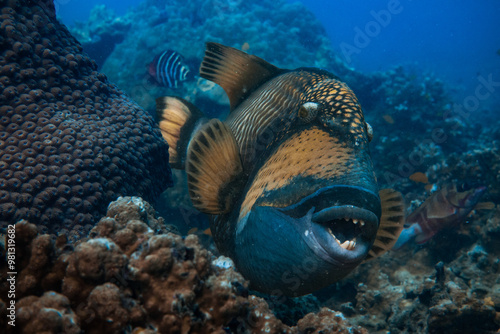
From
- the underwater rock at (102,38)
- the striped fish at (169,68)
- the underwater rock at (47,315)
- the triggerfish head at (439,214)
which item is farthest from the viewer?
the underwater rock at (102,38)

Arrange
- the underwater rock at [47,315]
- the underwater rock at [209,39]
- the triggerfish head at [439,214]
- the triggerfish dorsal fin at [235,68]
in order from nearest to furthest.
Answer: the underwater rock at [47,315] → the triggerfish dorsal fin at [235,68] → the triggerfish head at [439,214] → the underwater rock at [209,39]

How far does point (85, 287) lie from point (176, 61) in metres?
6.94

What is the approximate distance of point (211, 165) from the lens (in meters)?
2.12

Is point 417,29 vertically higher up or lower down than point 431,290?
higher up

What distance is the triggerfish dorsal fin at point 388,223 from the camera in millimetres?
1997

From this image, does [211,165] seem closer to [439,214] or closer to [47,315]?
[47,315]

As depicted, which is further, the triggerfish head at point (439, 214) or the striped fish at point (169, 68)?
the striped fish at point (169, 68)

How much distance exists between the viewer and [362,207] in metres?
1.25

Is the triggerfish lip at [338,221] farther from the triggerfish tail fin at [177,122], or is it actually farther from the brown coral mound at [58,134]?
the triggerfish tail fin at [177,122]

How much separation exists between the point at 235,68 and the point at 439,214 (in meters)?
4.39

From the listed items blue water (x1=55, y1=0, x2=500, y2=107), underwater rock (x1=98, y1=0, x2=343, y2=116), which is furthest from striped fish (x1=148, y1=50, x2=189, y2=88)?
blue water (x1=55, y1=0, x2=500, y2=107)

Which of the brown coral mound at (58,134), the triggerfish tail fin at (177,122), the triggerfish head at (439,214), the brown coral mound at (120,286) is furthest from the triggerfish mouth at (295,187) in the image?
the triggerfish head at (439,214)

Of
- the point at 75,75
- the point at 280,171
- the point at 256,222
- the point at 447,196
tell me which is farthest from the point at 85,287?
the point at 447,196

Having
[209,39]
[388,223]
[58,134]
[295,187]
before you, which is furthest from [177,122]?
[209,39]
